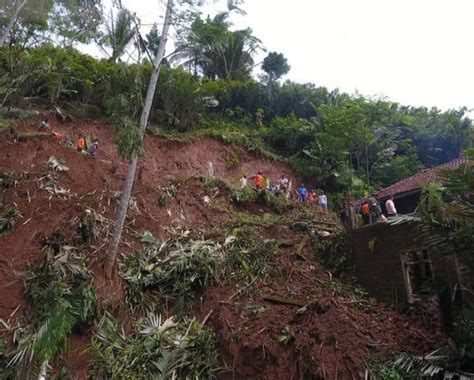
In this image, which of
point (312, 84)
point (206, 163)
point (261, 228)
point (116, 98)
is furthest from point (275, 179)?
point (116, 98)

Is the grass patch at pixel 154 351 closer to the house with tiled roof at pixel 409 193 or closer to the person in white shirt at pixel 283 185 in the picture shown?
the house with tiled roof at pixel 409 193

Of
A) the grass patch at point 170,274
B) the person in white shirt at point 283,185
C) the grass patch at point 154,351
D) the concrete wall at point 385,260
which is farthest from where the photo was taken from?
the person in white shirt at point 283,185

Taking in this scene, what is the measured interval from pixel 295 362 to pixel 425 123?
2447 centimetres

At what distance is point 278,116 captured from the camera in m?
26.8

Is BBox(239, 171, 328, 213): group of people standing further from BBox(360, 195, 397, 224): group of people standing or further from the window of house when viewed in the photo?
the window of house

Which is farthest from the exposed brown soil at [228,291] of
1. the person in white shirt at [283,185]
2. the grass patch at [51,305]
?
the person in white shirt at [283,185]

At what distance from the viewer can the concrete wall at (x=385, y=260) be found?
8031 mm

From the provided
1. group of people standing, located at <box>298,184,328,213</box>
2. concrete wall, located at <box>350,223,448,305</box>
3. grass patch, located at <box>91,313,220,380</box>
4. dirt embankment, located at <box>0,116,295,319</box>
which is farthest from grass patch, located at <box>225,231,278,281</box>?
group of people standing, located at <box>298,184,328,213</box>

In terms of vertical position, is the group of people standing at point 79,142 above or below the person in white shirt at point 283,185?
below

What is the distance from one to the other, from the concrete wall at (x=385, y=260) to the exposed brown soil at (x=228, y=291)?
49 cm

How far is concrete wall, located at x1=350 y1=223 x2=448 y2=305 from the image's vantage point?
8.03m

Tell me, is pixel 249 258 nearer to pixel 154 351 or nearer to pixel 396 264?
pixel 396 264

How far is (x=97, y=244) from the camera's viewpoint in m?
8.91

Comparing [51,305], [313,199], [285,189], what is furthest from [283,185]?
[51,305]
